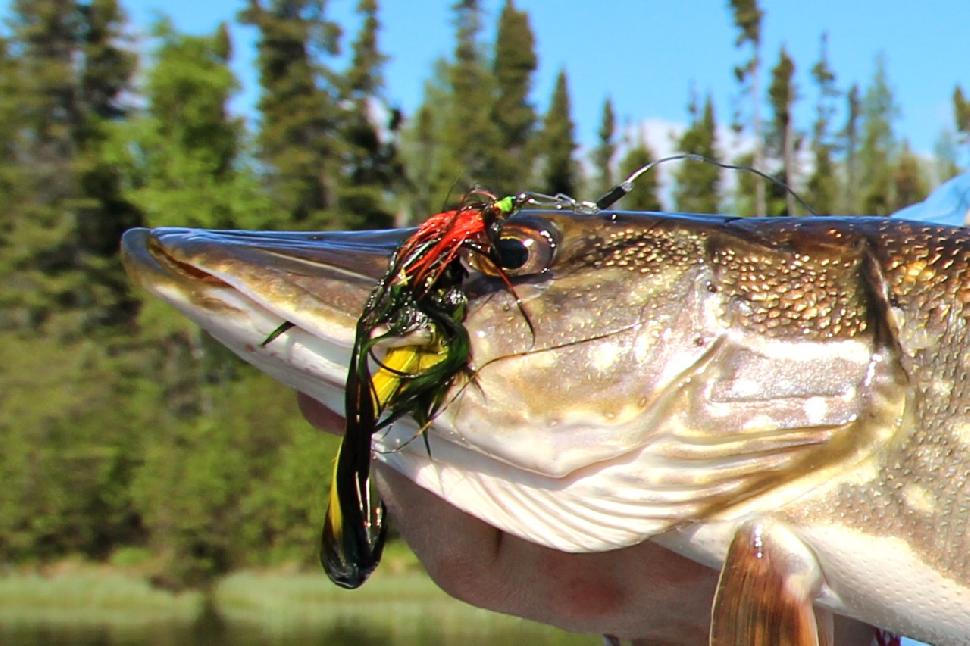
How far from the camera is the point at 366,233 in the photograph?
1.26 metres

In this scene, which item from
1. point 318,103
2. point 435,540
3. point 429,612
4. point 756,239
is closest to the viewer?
point 756,239

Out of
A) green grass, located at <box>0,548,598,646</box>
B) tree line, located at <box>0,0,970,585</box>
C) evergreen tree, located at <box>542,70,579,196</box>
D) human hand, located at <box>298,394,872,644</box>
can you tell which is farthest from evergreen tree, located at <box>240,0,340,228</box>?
human hand, located at <box>298,394,872,644</box>

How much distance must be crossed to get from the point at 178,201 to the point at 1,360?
5281 millimetres

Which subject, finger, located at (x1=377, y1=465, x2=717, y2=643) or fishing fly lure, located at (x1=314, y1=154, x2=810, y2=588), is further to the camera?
finger, located at (x1=377, y1=465, x2=717, y2=643)

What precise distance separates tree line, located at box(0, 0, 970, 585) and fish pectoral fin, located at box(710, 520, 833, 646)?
1168 cm

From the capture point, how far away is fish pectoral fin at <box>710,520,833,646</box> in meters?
1.05

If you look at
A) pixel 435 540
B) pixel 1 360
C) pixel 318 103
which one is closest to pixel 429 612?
pixel 1 360

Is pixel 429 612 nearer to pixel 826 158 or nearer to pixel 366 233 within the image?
pixel 366 233

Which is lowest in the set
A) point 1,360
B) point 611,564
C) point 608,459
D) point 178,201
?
point 1,360

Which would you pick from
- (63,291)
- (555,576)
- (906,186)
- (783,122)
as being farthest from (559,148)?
(555,576)

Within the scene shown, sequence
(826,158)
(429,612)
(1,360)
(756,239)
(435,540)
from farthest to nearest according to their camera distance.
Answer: (826,158), (1,360), (429,612), (435,540), (756,239)

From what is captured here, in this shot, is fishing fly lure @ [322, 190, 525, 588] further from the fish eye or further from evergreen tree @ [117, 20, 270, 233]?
evergreen tree @ [117, 20, 270, 233]

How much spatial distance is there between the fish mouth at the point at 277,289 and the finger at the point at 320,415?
6cm

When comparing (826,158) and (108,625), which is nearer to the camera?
(108,625)
